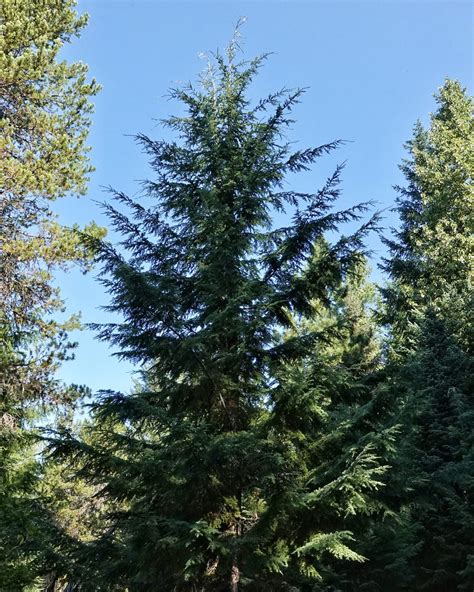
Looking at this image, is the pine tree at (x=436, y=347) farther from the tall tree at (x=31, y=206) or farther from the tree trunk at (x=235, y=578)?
the tall tree at (x=31, y=206)

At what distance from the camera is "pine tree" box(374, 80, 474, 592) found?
35.7ft

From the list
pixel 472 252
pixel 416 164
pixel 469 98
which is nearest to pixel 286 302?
pixel 472 252

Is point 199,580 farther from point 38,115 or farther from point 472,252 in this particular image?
point 472,252

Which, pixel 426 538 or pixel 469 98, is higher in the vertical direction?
pixel 469 98

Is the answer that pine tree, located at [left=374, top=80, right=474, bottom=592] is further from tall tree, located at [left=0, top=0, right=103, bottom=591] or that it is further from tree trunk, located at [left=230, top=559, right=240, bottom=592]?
tall tree, located at [left=0, top=0, right=103, bottom=591]

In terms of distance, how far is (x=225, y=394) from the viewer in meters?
7.57

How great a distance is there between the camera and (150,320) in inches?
291

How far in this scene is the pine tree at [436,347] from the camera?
1089cm

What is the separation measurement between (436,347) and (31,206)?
1212cm

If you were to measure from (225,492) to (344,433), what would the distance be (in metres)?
1.86

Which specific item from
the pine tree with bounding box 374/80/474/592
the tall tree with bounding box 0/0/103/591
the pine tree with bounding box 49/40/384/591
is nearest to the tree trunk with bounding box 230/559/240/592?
the pine tree with bounding box 49/40/384/591

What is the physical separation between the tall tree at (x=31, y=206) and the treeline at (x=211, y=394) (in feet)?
0.16

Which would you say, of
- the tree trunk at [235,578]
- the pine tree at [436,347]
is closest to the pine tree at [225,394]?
the tree trunk at [235,578]

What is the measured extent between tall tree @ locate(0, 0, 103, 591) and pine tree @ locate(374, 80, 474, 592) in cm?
761
